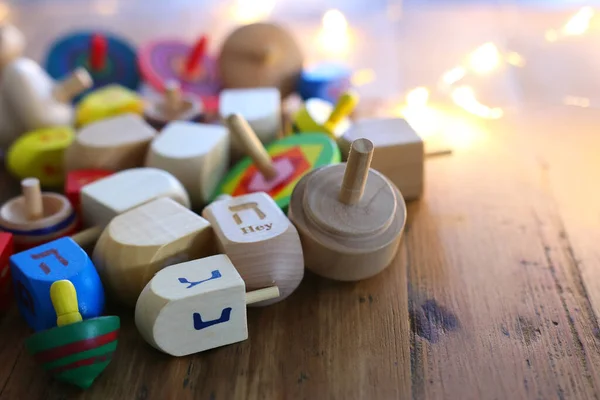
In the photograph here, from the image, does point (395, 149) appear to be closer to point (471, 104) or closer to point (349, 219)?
point (349, 219)

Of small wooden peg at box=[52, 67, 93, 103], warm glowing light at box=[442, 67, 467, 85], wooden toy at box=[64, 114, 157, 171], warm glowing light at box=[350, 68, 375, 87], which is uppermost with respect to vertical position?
small wooden peg at box=[52, 67, 93, 103]

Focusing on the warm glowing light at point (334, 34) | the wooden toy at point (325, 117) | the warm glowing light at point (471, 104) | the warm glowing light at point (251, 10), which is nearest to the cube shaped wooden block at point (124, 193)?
the wooden toy at point (325, 117)

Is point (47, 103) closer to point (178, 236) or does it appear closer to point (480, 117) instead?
point (178, 236)

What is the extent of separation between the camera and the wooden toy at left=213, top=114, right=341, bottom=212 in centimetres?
86

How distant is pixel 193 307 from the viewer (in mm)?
632

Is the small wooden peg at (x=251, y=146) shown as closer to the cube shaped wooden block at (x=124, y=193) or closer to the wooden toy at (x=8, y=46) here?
the cube shaped wooden block at (x=124, y=193)

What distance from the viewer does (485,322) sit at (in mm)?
720

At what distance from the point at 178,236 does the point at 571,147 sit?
68 centimetres

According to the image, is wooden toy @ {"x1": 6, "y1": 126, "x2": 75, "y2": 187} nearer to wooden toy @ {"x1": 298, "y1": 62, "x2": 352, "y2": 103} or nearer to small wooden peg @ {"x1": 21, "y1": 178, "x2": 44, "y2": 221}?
small wooden peg @ {"x1": 21, "y1": 178, "x2": 44, "y2": 221}

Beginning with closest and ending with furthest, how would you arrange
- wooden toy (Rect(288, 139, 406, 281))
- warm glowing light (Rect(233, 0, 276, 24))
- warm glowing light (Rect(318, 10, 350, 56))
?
1. wooden toy (Rect(288, 139, 406, 281))
2. warm glowing light (Rect(318, 10, 350, 56))
3. warm glowing light (Rect(233, 0, 276, 24))

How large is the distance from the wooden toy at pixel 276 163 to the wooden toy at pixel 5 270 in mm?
285

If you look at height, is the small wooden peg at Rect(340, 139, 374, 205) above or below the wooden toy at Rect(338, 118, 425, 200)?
above

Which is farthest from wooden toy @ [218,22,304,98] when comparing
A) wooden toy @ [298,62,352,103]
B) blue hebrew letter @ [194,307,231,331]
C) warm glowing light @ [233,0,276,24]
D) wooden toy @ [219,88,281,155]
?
blue hebrew letter @ [194,307,231,331]

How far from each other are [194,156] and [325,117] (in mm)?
238
